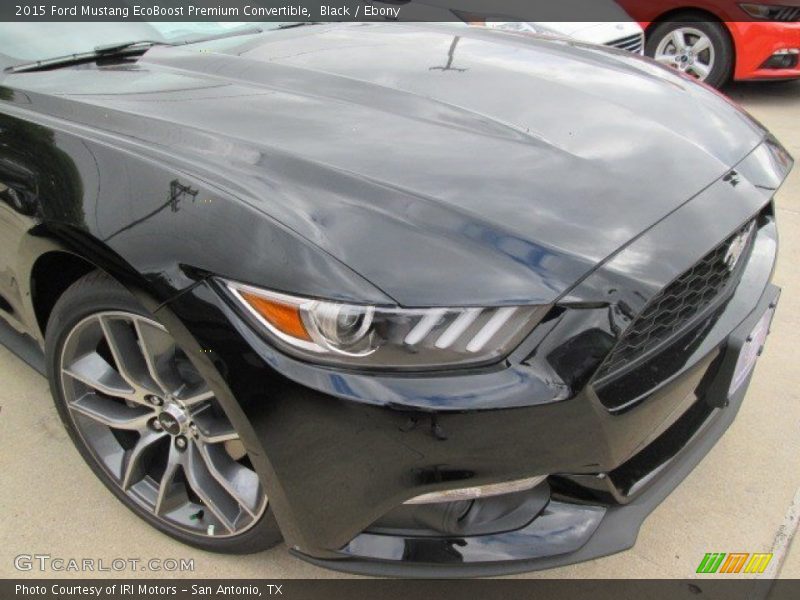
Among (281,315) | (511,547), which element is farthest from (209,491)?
(511,547)

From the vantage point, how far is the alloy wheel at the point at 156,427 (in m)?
1.77

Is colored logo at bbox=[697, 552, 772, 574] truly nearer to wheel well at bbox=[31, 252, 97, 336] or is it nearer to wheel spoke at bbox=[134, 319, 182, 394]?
wheel spoke at bbox=[134, 319, 182, 394]

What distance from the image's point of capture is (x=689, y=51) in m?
6.49

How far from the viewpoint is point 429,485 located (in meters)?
1.42

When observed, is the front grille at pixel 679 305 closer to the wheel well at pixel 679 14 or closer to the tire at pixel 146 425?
the tire at pixel 146 425

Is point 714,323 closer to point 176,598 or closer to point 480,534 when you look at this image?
point 480,534

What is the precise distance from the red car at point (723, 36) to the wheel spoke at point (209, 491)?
5624mm

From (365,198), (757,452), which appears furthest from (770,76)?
(365,198)

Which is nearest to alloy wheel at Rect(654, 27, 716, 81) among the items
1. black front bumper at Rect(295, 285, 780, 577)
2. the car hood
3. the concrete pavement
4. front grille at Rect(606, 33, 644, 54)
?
front grille at Rect(606, 33, 644, 54)

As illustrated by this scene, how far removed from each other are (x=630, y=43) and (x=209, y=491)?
4912 mm

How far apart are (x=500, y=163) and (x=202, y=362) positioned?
82cm

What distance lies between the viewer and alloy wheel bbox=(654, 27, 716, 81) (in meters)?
6.41

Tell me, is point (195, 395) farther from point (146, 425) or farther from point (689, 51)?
point (689, 51)

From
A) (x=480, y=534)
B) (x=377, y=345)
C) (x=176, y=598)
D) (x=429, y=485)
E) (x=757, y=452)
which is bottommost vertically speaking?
(x=176, y=598)
